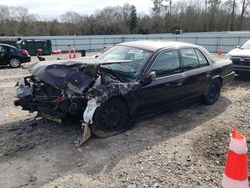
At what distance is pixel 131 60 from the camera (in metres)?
5.03

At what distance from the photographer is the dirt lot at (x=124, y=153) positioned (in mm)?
3391

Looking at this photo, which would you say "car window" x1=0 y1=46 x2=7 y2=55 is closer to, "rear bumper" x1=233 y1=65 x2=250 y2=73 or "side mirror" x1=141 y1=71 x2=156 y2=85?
"rear bumper" x1=233 y1=65 x2=250 y2=73

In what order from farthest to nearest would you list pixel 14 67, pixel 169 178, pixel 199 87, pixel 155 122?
pixel 14 67, pixel 199 87, pixel 155 122, pixel 169 178

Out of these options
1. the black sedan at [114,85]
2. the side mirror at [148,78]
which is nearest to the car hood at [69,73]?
the black sedan at [114,85]

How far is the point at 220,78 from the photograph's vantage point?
6770mm

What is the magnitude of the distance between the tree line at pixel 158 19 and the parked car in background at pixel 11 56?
3057 cm

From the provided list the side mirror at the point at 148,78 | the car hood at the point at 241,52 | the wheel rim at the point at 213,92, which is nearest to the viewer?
the side mirror at the point at 148,78

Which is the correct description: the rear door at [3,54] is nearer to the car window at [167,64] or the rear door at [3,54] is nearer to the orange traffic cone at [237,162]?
the car window at [167,64]

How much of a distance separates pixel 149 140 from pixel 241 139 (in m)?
2.14

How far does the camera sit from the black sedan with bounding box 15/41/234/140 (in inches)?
167

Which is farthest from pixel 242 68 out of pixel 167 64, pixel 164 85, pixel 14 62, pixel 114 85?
pixel 14 62

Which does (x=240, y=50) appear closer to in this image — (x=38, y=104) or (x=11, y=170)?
(x=38, y=104)

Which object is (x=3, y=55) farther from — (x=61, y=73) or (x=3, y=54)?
(x=61, y=73)

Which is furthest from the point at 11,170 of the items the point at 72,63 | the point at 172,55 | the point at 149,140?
the point at 172,55
